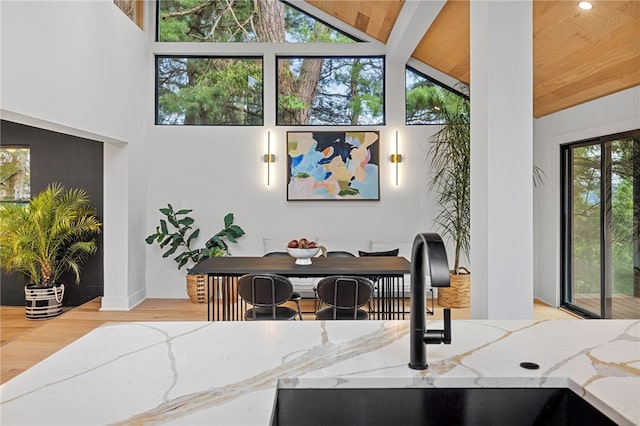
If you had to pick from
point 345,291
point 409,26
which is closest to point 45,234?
point 345,291

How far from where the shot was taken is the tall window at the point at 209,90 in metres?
6.37

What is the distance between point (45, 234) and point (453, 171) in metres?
5.08

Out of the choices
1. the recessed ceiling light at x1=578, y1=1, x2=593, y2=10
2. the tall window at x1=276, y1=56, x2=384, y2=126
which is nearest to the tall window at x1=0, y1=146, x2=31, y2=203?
the tall window at x1=276, y1=56, x2=384, y2=126

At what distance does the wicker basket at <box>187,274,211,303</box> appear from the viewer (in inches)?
233

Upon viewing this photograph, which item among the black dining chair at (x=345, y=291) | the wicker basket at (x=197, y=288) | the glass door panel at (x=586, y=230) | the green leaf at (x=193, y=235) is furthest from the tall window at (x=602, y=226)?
the green leaf at (x=193, y=235)

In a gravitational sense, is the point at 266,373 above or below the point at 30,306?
above

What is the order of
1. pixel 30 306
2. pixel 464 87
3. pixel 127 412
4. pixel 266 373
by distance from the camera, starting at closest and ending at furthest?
pixel 127 412 < pixel 266 373 < pixel 30 306 < pixel 464 87

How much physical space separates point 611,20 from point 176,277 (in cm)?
553

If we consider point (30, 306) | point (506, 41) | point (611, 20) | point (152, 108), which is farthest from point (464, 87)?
point (30, 306)

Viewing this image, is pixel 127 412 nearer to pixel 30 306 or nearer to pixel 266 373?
pixel 266 373

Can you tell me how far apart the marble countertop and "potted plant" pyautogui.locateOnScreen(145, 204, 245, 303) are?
4.54m

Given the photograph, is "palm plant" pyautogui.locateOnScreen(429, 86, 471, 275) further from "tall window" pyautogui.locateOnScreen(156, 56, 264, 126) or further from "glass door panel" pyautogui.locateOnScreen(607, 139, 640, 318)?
"tall window" pyautogui.locateOnScreen(156, 56, 264, 126)

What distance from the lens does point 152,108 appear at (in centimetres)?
630

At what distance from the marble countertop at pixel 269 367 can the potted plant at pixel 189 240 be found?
4538 millimetres
